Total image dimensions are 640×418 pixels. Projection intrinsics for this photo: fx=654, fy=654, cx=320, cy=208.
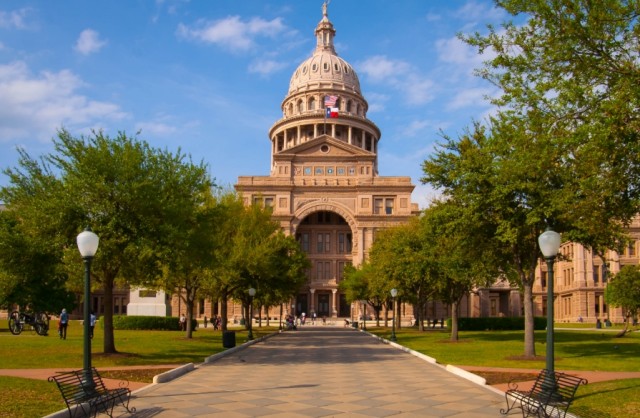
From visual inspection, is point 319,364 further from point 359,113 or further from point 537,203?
point 359,113

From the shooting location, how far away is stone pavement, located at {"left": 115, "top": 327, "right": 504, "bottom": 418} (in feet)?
44.3

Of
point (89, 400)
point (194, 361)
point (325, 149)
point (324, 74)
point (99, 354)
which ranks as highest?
point (324, 74)

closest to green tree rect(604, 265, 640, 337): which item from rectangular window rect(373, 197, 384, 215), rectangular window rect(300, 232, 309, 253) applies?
rectangular window rect(373, 197, 384, 215)

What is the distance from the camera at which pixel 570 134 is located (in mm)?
15070

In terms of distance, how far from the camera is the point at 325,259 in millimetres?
105688

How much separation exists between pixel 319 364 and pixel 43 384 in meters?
10.5

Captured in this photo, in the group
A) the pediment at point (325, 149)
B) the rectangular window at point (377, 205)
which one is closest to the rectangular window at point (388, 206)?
the rectangular window at point (377, 205)

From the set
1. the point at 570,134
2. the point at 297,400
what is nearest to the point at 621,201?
the point at 570,134

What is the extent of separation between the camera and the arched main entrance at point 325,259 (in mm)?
103750

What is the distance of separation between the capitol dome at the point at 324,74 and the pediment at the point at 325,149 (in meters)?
29.4

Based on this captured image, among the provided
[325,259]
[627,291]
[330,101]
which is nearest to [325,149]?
[325,259]

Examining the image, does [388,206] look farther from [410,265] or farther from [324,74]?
[410,265]

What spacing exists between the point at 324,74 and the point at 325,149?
34020mm

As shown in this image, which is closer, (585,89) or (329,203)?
(585,89)
